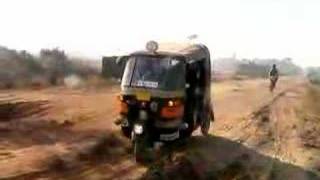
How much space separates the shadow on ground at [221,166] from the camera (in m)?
13.1

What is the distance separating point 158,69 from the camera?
14938mm

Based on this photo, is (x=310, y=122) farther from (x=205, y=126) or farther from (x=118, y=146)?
(x=118, y=146)

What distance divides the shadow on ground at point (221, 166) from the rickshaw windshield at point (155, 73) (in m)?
1.75

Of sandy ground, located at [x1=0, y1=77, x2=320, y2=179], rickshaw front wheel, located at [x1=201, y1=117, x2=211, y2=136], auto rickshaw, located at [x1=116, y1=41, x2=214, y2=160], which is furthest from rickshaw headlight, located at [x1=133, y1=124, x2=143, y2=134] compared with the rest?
rickshaw front wheel, located at [x1=201, y1=117, x2=211, y2=136]

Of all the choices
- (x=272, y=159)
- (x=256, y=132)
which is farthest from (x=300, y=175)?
(x=256, y=132)

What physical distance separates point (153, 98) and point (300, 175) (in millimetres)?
3850

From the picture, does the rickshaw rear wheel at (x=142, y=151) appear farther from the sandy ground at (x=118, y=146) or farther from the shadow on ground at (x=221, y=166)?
the shadow on ground at (x=221, y=166)

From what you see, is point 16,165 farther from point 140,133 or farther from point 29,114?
point 29,114

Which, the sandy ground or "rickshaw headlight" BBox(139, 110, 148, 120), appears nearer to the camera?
the sandy ground

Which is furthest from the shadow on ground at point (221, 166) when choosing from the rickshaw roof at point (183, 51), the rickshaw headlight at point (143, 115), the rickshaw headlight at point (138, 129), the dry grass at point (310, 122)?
the dry grass at point (310, 122)

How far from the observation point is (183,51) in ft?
51.3

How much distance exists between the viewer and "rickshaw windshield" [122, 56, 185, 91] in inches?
578

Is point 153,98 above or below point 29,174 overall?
above

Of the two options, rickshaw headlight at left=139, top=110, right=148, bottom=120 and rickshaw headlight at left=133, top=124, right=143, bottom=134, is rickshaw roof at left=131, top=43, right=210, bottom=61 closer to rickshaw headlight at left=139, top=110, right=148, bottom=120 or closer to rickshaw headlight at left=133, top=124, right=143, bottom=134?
rickshaw headlight at left=139, top=110, right=148, bottom=120
